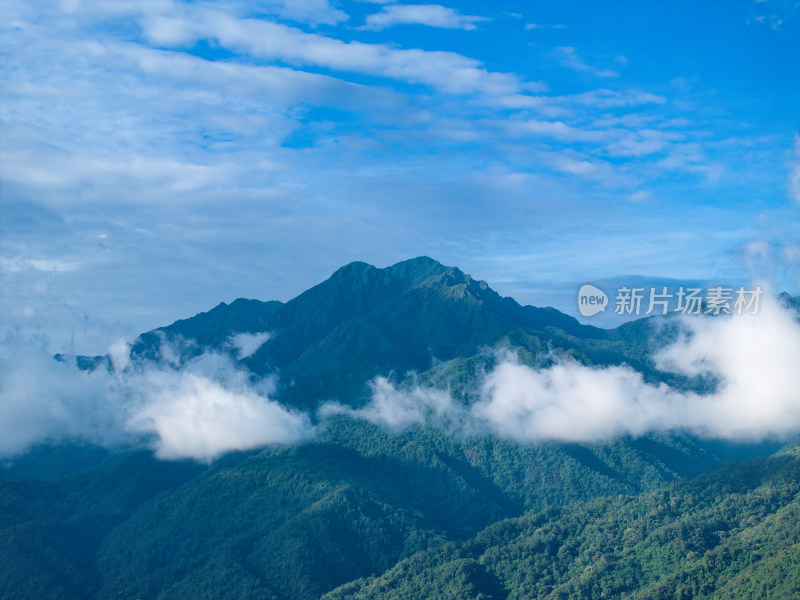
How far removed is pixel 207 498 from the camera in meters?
184

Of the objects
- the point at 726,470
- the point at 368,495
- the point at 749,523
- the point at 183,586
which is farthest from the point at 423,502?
the point at 749,523

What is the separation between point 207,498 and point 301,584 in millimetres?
44899

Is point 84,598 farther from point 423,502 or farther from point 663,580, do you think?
point 663,580

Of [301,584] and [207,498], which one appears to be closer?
[301,584]

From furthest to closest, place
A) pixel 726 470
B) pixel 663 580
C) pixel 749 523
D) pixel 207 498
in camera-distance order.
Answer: pixel 207 498, pixel 726 470, pixel 749 523, pixel 663 580

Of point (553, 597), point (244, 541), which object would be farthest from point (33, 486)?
point (553, 597)

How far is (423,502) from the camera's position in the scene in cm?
19562

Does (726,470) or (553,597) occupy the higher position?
(726,470)

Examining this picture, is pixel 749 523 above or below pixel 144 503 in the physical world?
above

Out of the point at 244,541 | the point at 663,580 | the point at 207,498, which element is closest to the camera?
the point at 663,580

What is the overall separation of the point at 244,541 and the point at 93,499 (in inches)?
1988

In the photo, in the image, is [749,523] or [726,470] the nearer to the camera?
[749,523]

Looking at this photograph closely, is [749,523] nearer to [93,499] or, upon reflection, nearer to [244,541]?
[244,541]

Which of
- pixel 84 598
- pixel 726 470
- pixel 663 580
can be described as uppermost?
pixel 726 470
